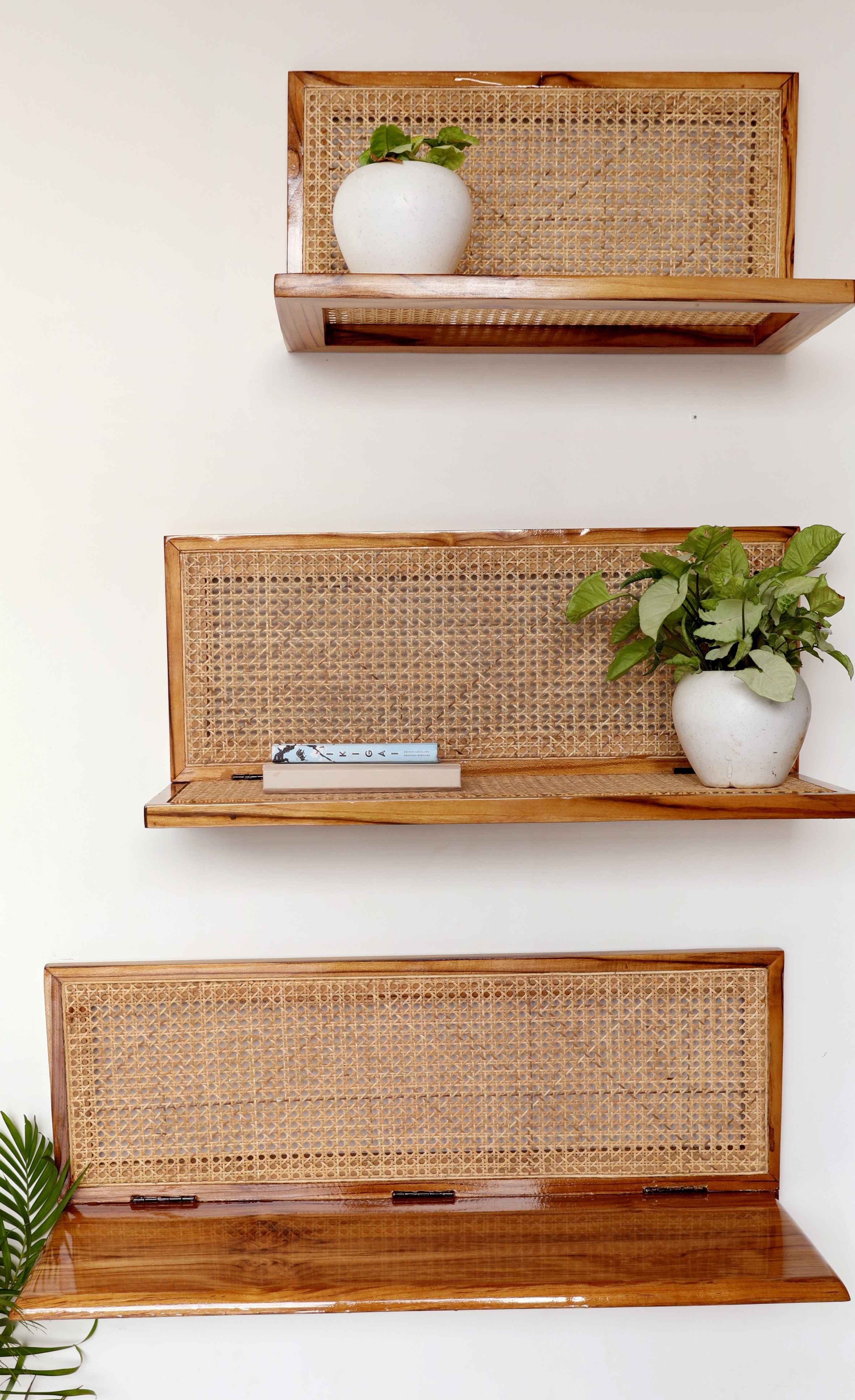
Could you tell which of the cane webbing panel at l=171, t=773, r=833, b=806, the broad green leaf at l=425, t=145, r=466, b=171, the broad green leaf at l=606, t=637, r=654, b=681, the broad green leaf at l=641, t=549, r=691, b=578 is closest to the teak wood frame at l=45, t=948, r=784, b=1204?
the cane webbing panel at l=171, t=773, r=833, b=806

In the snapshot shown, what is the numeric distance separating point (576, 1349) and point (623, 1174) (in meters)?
0.20

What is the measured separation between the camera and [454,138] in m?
1.03

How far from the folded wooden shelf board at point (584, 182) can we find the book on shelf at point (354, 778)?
49 centimetres

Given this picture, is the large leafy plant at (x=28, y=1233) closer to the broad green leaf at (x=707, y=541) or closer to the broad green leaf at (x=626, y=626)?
the broad green leaf at (x=626, y=626)

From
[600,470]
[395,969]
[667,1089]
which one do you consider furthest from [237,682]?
[667,1089]

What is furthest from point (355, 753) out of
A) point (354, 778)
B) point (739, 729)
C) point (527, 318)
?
point (527, 318)

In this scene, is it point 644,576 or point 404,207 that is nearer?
point 404,207

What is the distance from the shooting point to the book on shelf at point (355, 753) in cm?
114

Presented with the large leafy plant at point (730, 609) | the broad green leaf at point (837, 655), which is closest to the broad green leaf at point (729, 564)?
the large leafy plant at point (730, 609)

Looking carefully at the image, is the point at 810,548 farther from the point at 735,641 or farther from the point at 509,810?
the point at 509,810

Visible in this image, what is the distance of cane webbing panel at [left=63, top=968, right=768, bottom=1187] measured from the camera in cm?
123

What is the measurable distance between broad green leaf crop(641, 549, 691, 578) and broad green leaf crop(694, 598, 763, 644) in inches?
2.4

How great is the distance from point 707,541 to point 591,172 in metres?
0.47

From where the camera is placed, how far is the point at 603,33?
3.93ft
